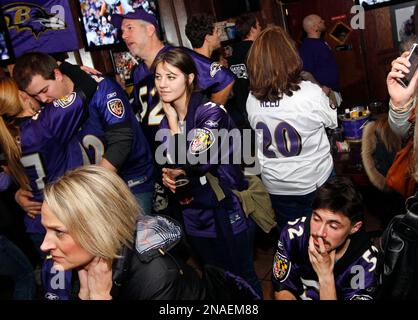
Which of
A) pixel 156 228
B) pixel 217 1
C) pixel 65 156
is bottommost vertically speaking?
pixel 156 228

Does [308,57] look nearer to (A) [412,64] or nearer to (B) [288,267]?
(A) [412,64]

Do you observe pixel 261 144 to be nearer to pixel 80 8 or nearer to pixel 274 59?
pixel 274 59

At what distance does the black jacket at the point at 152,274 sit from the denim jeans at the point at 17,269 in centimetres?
141

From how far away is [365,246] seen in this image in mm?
1924

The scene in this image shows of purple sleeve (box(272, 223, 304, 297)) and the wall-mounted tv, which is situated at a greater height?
the wall-mounted tv

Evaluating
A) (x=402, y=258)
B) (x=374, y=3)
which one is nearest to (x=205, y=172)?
(x=402, y=258)

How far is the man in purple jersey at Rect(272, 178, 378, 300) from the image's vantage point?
1896mm

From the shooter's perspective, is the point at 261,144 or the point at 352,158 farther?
the point at 352,158

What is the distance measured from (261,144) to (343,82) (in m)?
4.19

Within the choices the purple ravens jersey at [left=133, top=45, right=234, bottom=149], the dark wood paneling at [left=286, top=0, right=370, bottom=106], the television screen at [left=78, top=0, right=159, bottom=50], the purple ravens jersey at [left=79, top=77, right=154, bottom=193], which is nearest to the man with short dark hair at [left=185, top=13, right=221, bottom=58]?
the purple ravens jersey at [left=133, top=45, right=234, bottom=149]

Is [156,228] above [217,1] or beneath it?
beneath

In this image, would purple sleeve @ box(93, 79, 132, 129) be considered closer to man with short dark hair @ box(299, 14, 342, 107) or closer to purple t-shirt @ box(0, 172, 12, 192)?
purple t-shirt @ box(0, 172, 12, 192)

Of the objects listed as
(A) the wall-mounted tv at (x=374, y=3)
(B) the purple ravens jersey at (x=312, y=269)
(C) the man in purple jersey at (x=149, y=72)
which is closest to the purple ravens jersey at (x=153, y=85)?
(C) the man in purple jersey at (x=149, y=72)
